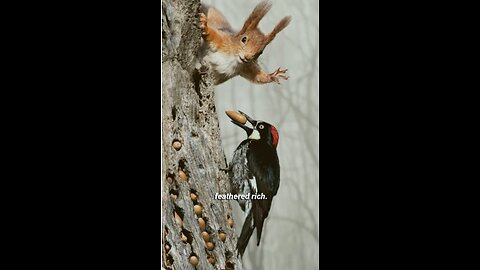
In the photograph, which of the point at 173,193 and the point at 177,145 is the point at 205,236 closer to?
the point at 173,193

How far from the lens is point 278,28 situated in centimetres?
374

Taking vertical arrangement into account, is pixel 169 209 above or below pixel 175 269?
above

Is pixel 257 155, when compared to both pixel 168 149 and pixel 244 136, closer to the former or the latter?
pixel 244 136

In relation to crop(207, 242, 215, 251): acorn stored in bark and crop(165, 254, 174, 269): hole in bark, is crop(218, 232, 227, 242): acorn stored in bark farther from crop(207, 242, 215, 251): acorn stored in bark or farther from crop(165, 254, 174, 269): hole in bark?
crop(165, 254, 174, 269): hole in bark

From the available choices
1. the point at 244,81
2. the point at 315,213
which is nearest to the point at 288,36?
the point at 244,81

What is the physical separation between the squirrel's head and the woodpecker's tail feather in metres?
0.71

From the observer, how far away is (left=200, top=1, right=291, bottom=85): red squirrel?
3699 mm

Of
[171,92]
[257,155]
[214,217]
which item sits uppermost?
[171,92]

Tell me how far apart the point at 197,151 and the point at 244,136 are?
23cm

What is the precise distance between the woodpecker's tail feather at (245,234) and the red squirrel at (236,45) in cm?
62

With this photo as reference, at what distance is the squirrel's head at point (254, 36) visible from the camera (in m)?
3.72

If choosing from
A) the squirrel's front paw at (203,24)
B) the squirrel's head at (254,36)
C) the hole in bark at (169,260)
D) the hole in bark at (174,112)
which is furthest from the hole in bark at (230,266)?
the squirrel's front paw at (203,24)

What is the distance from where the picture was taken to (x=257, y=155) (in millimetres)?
3744

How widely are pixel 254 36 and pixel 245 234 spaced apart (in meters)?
0.89
